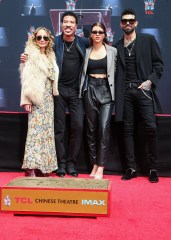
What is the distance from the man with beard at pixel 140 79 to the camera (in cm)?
338

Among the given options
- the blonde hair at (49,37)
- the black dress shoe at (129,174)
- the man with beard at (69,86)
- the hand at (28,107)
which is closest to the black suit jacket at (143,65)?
the man with beard at (69,86)

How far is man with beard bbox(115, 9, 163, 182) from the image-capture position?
3.38 meters

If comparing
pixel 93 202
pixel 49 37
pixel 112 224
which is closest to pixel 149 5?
pixel 49 37

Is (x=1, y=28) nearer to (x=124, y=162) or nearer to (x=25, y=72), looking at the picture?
(x=25, y=72)

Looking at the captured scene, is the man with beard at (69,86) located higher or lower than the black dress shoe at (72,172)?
higher

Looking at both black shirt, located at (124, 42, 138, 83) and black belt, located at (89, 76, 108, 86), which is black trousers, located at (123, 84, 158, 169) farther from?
black belt, located at (89, 76, 108, 86)

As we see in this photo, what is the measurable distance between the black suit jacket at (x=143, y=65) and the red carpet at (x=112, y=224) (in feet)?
3.08

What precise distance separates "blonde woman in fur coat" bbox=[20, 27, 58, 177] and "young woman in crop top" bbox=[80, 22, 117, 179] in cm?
30

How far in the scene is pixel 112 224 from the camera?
7.32 feet

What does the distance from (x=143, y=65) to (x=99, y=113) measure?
58 centimetres

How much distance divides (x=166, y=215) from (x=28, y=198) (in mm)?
868

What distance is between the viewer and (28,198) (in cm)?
234

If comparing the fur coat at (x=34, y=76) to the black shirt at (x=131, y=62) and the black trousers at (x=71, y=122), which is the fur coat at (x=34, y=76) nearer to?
the black trousers at (x=71, y=122)

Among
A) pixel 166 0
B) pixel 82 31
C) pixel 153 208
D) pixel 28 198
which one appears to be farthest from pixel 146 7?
pixel 28 198
